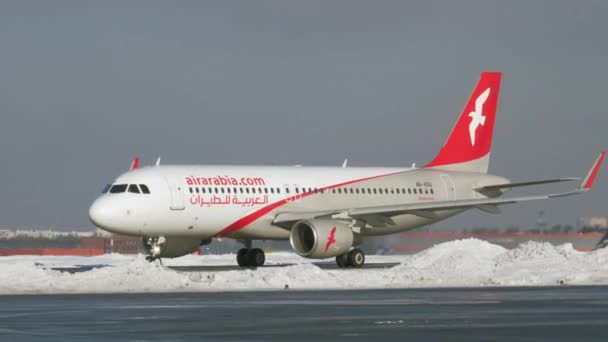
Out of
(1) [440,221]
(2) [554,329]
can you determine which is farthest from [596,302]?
(1) [440,221]

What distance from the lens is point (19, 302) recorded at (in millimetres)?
26828

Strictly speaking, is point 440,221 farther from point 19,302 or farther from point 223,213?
point 19,302

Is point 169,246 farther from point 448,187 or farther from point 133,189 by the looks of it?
point 448,187

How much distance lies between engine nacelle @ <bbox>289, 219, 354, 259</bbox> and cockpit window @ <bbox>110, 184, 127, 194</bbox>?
19.8 feet

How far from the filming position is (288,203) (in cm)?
4559

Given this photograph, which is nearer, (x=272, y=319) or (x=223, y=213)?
(x=272, y=319)

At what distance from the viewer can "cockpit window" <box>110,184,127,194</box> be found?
138 feet

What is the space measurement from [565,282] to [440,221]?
18355 millimetres

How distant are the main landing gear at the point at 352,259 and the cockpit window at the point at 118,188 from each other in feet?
27.3

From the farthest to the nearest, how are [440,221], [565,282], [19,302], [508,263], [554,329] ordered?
[440,221] < [508,263] < [565,282] < [19,302] < [554,329]

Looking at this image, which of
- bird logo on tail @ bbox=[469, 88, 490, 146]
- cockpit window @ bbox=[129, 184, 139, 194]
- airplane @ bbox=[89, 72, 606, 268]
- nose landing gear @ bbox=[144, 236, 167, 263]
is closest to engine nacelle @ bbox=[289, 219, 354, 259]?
airplane @ bbox=[89, 72, 606, 268]

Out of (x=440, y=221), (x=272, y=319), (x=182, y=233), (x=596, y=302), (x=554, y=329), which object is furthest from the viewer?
(x=440, y=221)

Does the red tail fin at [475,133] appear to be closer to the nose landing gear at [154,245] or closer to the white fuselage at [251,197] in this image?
the white fuselage at [251,197]

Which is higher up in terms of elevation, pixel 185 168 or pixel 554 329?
pixel 185 168
